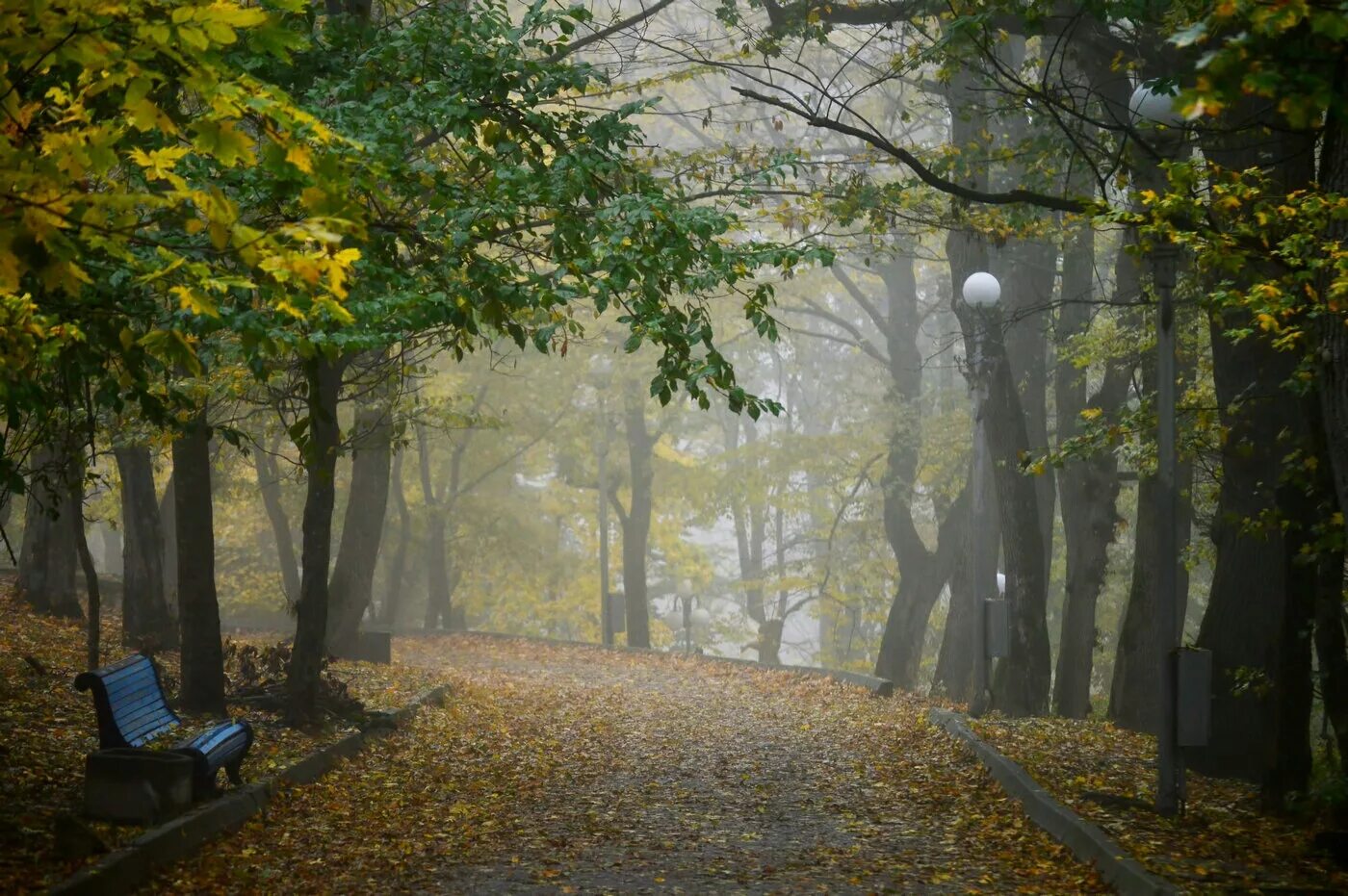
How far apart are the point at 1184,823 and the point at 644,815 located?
12.3 feet

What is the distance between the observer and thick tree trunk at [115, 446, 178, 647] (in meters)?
16.5

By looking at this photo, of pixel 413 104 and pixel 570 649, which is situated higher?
pixel 413 104

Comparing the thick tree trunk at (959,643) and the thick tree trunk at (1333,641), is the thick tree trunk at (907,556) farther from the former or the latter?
the thick tree trunk at (1333,641)

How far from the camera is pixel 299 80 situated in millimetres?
9773

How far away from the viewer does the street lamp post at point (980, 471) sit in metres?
13.9

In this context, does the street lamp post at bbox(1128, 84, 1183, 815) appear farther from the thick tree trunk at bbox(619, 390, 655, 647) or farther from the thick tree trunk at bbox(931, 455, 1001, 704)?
the thick tree trunk at bbox(619, 390, 655, 647)

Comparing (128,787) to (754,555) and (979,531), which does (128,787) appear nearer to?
(979,531)

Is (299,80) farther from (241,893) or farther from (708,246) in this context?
(241,893)

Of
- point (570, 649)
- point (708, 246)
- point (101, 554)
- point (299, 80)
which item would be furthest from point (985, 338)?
point (101, 554)

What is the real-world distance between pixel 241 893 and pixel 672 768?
603cm

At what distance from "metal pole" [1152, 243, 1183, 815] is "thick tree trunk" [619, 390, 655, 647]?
78.6 ft

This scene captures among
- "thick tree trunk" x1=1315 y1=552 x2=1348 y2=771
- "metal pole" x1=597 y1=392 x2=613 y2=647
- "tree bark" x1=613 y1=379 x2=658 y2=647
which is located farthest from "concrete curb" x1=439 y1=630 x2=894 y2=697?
"thick tree trunk" x1=1315 y1=552 x2=1348 y2=771

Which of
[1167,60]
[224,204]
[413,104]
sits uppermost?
[1167,60]

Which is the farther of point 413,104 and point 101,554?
point 101,554
